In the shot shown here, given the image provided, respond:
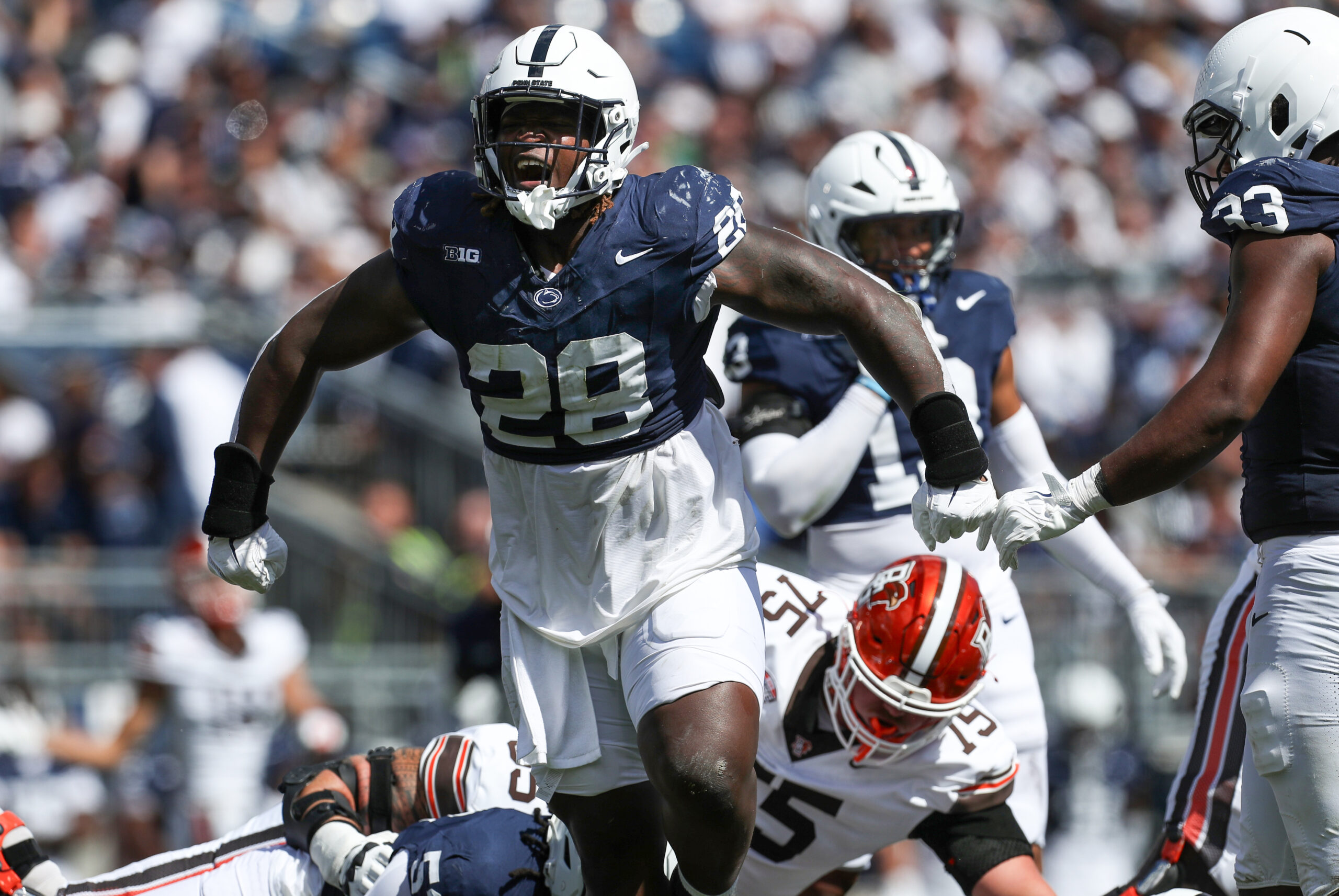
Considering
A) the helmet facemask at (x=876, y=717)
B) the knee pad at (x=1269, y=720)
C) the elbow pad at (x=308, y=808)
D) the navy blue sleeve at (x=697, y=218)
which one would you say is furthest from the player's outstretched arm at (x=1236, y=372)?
the elbow pad at (x=308, y=808)

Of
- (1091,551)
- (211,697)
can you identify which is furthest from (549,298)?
(211,697)

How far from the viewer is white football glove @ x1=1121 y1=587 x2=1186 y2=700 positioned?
432cm

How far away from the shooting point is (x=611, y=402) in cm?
318

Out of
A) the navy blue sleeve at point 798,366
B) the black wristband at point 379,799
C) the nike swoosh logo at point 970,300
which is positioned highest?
the nike swoosh logo at point 970,300

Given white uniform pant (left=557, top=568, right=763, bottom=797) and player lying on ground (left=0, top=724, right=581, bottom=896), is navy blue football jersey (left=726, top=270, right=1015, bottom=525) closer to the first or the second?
white uniform pant (left=557, top=568, right=763, bottom=797)

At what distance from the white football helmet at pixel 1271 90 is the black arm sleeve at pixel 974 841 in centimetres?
151

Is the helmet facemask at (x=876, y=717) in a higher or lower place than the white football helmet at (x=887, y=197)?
lower

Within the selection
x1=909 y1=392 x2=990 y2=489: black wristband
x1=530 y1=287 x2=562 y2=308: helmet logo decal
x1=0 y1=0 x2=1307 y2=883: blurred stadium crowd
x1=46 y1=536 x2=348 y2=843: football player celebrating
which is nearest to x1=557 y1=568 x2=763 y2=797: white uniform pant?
x1=909 y1=392 x2=990 y2=489: black wristband

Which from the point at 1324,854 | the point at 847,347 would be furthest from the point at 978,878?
the point at 847,347

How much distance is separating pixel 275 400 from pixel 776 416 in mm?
1466

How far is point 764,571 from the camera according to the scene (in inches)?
161

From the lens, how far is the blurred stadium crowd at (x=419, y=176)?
28.0ft

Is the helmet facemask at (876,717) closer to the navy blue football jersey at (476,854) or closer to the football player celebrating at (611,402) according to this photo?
the football player celebrating at (611,402)

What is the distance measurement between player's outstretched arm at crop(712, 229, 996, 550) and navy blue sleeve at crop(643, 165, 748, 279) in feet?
0.14
